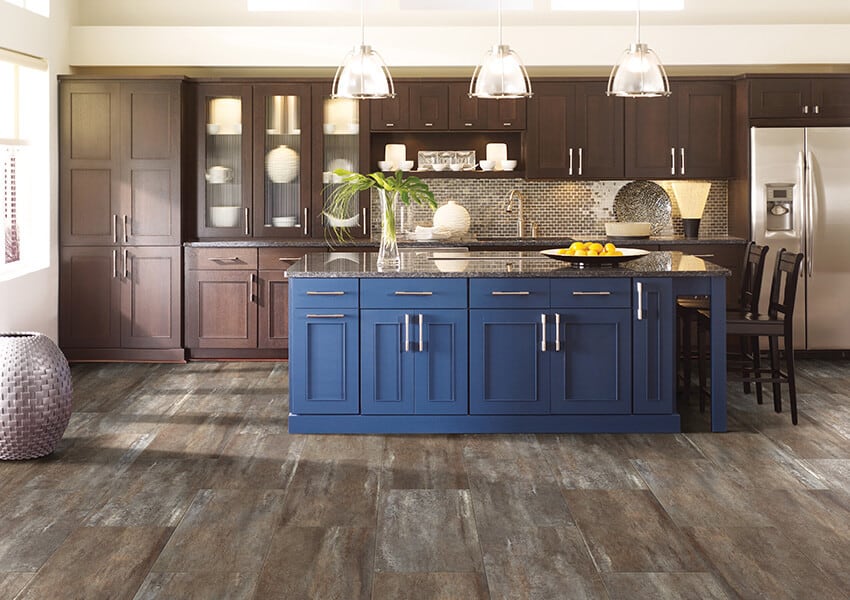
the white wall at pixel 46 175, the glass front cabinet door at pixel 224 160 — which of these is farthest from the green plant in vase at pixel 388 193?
the white wall at pixel 46 175

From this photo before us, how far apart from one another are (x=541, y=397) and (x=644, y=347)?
59cm

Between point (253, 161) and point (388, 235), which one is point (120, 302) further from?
point (388, 235)

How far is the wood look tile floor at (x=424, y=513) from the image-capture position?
330cm

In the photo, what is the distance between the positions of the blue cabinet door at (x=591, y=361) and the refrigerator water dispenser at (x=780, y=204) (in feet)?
9.40

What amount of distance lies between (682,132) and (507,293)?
10.8 feet

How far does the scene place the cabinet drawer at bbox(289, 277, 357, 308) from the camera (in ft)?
17.2

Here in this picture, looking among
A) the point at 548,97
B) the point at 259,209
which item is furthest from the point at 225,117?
the point at 548,97

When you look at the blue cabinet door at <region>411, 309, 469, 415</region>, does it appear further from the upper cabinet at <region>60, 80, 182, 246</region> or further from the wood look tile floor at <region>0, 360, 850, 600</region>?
the upper cabinet at <region>60, 80, 182, 246</region>

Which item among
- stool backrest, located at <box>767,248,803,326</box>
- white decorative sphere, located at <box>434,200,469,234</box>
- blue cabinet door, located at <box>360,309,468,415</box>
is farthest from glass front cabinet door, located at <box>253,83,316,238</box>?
stool backrest, located at <box>767,248,803,326</box>

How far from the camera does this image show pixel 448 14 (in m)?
7.84

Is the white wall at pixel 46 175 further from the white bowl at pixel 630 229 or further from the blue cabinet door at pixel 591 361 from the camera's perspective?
the white bowl at pixel 630 229

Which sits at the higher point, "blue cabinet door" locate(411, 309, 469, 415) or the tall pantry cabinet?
the tall pantry cabinet

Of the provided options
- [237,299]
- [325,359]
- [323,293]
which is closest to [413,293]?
[323,293]

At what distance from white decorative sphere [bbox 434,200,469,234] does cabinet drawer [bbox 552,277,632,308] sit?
2.60 m
